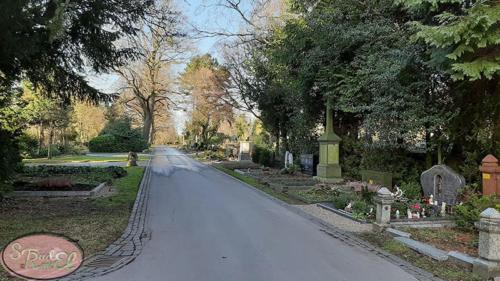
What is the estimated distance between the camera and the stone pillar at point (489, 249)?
18.4ft

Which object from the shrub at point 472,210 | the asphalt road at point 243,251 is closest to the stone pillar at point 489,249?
the asphalt road at point 243,251

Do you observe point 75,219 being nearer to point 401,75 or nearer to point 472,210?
point 472,210

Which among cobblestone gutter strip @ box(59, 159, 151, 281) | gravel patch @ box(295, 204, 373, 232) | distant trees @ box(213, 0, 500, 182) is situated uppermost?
distant trees @ box(213, 0, 500, 182)

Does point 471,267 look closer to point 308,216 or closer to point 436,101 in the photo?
point 308,216

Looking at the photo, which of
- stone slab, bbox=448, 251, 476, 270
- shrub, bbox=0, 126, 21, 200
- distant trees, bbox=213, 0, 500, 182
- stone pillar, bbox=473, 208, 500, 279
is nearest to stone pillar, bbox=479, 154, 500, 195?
distant trees, bbox=213, 0, 500, 182

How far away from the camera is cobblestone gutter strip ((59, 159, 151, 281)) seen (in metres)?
5.46

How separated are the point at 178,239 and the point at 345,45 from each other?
33.9ft

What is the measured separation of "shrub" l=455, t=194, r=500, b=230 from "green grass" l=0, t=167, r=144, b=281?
6.66 meters

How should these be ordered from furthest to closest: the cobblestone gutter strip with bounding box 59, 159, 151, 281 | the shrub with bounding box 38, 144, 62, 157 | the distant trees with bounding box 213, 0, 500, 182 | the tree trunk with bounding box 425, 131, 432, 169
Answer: the shrub with bounding box 38, 144, 62, 157
the tree trunk with bounding box 425, 131, 432, 169
the distant trees with bounding box 213, 0, 500, 182
the cobblestone gutter strip with bounding box 59, 159, 151, 281

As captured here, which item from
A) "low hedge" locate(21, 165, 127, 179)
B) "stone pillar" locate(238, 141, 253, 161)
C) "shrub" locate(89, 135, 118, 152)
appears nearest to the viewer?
"low hedge" locate(21, 165, 127, 179)

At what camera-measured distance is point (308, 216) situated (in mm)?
9984

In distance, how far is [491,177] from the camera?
899 centimetres

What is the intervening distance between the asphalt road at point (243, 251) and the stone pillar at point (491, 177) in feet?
12.5

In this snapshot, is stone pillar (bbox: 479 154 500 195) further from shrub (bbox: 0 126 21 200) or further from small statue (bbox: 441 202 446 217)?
shrub (bbox: 0 126 21 200)
